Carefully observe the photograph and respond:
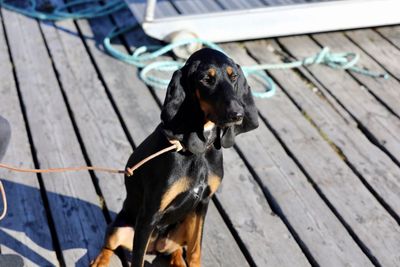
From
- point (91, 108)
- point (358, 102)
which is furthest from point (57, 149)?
point (358, 102)

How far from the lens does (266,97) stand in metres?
4.30

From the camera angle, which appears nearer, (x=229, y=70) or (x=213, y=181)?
(x=229, y=70)

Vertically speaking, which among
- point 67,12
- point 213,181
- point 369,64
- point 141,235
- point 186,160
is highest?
point 186,160

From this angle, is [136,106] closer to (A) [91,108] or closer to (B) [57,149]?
(A) [91,108]

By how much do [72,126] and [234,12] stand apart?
167 centimetres

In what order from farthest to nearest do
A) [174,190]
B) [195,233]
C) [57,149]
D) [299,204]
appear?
1. [57,149]
2. [299,204]
3. [195,233]
4. [174,190]

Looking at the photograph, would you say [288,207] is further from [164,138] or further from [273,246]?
[164,138]

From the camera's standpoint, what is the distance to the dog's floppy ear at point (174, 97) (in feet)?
7.65

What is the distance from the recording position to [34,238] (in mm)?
3074

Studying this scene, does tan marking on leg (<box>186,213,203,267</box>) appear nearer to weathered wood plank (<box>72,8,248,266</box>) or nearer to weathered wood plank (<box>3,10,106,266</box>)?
weathered wood plank (<box>72,8,248,266</box>)

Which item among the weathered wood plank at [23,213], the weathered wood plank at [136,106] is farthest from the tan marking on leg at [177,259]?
the weathered wood plank at [23,213]

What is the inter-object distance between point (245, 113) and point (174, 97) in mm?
313

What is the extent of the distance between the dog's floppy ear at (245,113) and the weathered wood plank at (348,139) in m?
1.28

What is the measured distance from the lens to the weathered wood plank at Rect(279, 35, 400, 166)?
3924 mm
